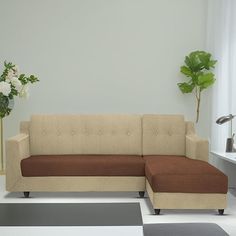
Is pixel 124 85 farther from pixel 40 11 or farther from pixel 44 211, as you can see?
pixel 44 211

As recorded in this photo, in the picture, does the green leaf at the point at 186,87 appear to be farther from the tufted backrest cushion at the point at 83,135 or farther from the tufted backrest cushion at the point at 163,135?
the tufted backrest cushion at the point at 83,135

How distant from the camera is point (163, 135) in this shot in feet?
15.2

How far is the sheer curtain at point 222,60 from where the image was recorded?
16.1ft

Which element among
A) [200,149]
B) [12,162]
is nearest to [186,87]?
[200,149]

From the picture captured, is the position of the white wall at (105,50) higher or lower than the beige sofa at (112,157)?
higher

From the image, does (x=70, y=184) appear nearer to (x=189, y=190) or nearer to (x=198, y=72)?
(x=189, y=190)

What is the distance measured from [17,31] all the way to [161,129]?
8.31 feet

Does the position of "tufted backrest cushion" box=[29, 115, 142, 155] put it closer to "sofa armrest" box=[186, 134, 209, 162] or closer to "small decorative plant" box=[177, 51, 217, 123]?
"sofa armrest" box=[186, 134, 209, 162]

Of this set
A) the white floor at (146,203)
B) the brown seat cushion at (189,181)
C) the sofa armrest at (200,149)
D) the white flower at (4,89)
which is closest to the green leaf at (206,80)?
the sofa armrest at (200,149)

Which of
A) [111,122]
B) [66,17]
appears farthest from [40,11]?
[111,122]

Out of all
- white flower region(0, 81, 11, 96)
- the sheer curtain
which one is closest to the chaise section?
the sheer curtain

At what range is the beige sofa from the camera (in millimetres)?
3418

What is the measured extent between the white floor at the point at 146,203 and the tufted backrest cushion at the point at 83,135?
57 cm

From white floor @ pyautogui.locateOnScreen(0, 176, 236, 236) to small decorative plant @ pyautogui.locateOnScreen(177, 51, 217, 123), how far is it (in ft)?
4.71
